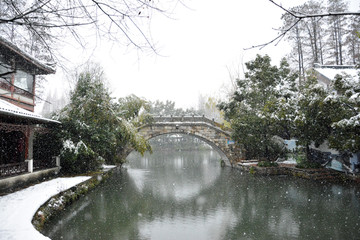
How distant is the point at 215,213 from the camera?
6.97 m

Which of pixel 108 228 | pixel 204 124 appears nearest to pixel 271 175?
pixel 204 124

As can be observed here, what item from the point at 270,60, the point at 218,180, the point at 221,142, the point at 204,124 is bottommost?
the point at 218,180

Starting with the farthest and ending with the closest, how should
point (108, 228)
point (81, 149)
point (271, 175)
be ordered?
point (271, 175) → point (81, 149) → point (108, 228)

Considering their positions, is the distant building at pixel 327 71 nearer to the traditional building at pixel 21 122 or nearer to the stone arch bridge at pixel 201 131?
the stone arch bridge at pixel 201 131

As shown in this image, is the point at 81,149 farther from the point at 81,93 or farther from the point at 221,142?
the point at 221,142

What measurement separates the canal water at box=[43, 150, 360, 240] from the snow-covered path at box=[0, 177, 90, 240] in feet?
1.99

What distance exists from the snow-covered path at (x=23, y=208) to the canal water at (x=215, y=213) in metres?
0.61

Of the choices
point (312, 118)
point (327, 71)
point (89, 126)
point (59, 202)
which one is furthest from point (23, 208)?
point (327, 71)

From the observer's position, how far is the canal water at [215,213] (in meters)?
5.41

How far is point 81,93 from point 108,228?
7.98 meters

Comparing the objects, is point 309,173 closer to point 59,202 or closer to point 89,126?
point 89,126

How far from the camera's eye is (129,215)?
675 cm

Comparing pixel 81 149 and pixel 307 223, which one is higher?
pixel 81 149

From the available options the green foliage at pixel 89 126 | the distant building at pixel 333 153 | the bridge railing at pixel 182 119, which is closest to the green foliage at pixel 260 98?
the distant building at pixel 333 153
